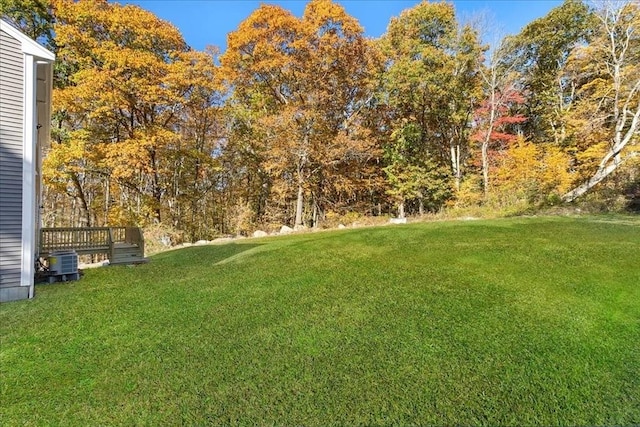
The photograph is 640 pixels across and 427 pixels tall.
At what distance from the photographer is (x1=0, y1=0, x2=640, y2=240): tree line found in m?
11.2

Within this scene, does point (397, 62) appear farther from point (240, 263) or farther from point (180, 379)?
point (180, 379)

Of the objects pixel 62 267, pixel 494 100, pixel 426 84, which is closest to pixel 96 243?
pixel 62 267

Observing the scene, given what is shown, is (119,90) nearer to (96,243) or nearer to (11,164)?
(96,243)

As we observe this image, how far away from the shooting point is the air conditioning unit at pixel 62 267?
20.0 feet

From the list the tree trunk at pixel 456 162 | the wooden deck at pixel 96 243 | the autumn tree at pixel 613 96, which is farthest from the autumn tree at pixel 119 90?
the autumn tree at pixel 613 96

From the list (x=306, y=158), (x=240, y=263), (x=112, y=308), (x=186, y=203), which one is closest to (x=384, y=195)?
(x=306, y=158)

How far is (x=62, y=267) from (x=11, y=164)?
7.02 ft

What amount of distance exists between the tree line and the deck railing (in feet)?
14.1

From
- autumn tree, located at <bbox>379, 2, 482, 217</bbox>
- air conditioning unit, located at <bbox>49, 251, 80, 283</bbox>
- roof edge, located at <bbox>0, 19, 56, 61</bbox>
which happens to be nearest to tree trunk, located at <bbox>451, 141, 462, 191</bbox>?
autumn tree, located at <bbox>379, 2, 482, 217</bbox>

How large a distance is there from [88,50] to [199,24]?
4.96 meters

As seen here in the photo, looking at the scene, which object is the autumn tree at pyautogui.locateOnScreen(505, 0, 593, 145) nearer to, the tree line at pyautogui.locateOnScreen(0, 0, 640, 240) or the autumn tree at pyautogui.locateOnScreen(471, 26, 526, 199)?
the tree line at pyautogui.locateOnScreen(0, 0, 640, 240)

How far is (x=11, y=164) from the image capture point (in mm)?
4977

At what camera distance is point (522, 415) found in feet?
7.42

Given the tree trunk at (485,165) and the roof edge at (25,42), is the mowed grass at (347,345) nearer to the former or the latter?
the roof edge at (25,42)
